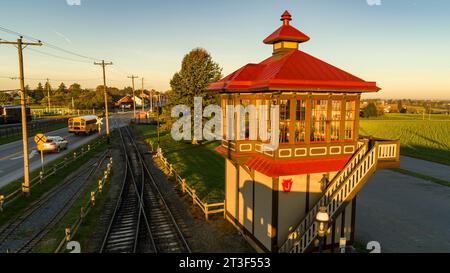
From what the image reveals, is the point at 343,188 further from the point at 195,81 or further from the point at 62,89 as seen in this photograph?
the point at 62,89

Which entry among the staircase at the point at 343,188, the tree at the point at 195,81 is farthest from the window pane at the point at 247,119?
the tree at the point at 195,81

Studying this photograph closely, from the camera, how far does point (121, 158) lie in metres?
34.9

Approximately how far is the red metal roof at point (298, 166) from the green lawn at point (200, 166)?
31.3 feet

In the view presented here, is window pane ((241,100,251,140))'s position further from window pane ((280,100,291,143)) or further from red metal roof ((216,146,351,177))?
window pane ((280,100,291,143))

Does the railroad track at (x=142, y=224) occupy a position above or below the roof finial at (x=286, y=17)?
below

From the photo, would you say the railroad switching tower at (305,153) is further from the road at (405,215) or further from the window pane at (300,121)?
the road at (405,215)

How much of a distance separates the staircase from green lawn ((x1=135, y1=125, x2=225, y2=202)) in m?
9.49

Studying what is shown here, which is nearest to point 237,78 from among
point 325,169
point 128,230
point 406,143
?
point 325,169

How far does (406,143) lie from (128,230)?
53302mm

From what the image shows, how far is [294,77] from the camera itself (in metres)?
11.9

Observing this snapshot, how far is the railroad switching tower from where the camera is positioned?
1187 centimetres

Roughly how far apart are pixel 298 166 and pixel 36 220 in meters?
14.7

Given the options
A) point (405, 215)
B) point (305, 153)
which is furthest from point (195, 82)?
point (305, 153)

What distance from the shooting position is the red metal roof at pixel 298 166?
11.7 meters
